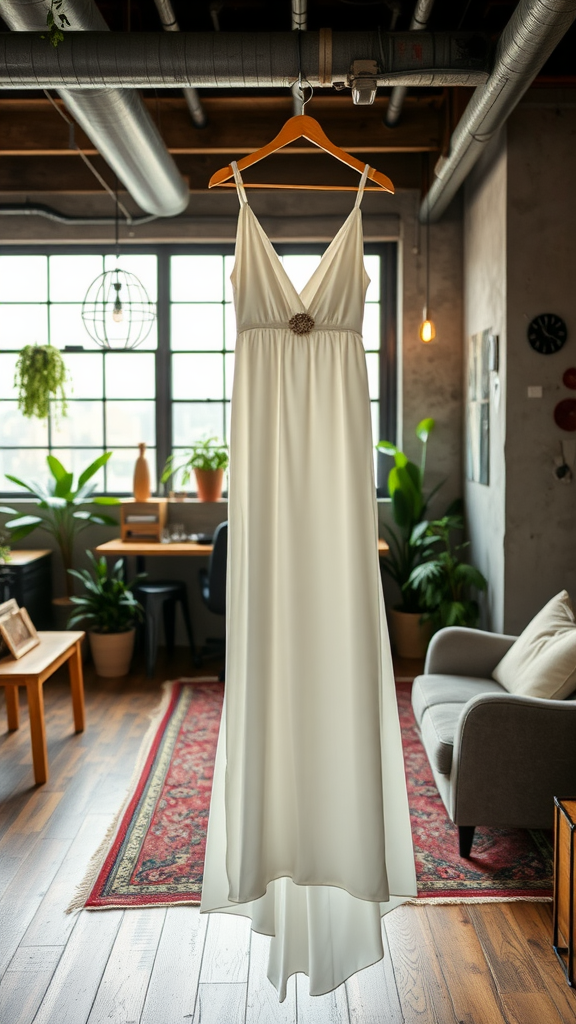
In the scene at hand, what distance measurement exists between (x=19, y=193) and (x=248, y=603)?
5.05 metres

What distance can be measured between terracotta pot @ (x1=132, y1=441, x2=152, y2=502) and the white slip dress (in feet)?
13.2

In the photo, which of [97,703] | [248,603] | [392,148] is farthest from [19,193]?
[248,603]

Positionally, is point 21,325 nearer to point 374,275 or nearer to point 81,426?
point 81,426

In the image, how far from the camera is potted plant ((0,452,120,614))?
5.71 m

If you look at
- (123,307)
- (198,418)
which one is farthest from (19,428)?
(198,418)

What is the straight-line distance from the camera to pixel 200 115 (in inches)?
189

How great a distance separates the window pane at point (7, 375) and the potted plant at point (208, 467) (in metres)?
1.36

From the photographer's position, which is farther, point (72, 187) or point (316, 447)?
point (72, 187)

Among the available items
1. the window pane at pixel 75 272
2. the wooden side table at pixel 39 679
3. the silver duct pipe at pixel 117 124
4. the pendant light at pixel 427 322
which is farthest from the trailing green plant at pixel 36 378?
the pendant light at pixel 427 322

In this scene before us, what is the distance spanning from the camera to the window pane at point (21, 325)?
6184mm

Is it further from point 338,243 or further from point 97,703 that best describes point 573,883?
point 97,703

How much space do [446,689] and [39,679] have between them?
1763mm

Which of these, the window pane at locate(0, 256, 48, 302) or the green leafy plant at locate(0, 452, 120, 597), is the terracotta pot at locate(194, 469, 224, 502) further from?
the window pane at locate(0, 256, 48, 302)

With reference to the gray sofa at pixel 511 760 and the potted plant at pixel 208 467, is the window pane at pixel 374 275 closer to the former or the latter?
the potted plant at pixel 208 467
